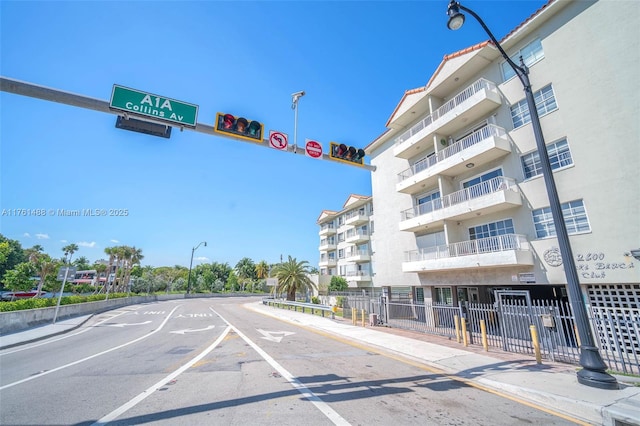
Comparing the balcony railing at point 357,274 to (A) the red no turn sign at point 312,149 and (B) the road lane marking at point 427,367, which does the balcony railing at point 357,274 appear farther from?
(A) the red no turn sign at point 312,149

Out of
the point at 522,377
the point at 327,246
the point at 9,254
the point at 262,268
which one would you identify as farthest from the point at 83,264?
the point at 522,377

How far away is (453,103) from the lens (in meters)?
18.2

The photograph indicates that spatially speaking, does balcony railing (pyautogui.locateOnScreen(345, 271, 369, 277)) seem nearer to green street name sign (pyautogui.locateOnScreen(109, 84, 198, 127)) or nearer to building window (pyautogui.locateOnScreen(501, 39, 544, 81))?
building window (pyautogui.locateOnScreen(501, 39, 544, 81))

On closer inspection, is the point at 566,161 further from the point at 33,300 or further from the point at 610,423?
the point at 33,300

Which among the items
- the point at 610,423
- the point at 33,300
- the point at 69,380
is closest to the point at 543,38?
the point at 610,423

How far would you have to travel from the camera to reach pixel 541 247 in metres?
13.2

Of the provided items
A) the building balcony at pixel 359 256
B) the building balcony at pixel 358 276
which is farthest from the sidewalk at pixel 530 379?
the building balcony at pixel 359 256

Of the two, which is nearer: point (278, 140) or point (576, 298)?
point (576, 298)

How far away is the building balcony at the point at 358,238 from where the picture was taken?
3816cm

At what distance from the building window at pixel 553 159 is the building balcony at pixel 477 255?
3568 mm

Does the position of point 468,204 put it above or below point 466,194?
below

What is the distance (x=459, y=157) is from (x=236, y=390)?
16.9 metres

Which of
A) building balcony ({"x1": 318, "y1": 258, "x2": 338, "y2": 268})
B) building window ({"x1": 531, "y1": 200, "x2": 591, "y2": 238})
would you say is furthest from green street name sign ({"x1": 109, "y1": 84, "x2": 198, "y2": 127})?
building balcony ({"x1": 318, "y1": 258, "x2": 338, "y2": 268})

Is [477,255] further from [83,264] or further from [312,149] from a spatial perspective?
[83,264]
